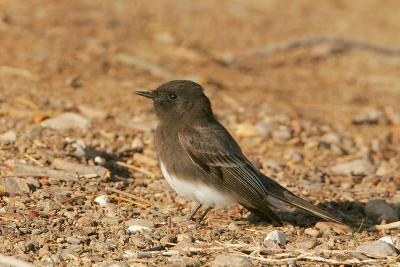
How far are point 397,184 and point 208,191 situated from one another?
252cm

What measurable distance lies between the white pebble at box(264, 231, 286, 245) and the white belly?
778 mm

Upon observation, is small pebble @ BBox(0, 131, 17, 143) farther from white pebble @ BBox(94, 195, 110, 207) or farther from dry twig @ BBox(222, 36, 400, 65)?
dry twig @ BBox(222, 36, 400, 65)

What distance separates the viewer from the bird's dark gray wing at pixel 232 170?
7340mm

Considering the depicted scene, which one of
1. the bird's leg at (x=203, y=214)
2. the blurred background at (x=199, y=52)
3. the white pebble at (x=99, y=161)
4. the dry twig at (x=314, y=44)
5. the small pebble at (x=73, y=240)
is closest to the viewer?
the small pebble at (x=73, y=240)

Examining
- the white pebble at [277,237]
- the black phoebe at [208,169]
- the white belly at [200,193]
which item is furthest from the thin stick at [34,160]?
the white pebble at [277,237]

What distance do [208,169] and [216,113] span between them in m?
2.97

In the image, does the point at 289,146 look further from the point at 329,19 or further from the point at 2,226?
the point at 329,19

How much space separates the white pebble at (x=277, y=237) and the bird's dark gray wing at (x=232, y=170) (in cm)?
53

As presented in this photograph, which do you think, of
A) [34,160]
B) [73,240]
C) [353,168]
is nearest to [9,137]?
[34,160]

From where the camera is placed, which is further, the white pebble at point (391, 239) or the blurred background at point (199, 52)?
the blurred background at point (199, 52)

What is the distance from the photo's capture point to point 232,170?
294 inches

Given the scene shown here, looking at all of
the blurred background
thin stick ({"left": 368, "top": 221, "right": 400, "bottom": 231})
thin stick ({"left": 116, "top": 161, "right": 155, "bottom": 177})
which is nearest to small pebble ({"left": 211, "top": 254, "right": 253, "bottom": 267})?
thin stick ({"left": 368, "top": 221, "right": 400, "bottom": 231})

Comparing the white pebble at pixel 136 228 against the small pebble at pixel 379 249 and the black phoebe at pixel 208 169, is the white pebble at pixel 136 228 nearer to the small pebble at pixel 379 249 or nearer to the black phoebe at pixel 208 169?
the black phoebe at pixel 208 169

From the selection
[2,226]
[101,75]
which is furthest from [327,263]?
[101,75]
